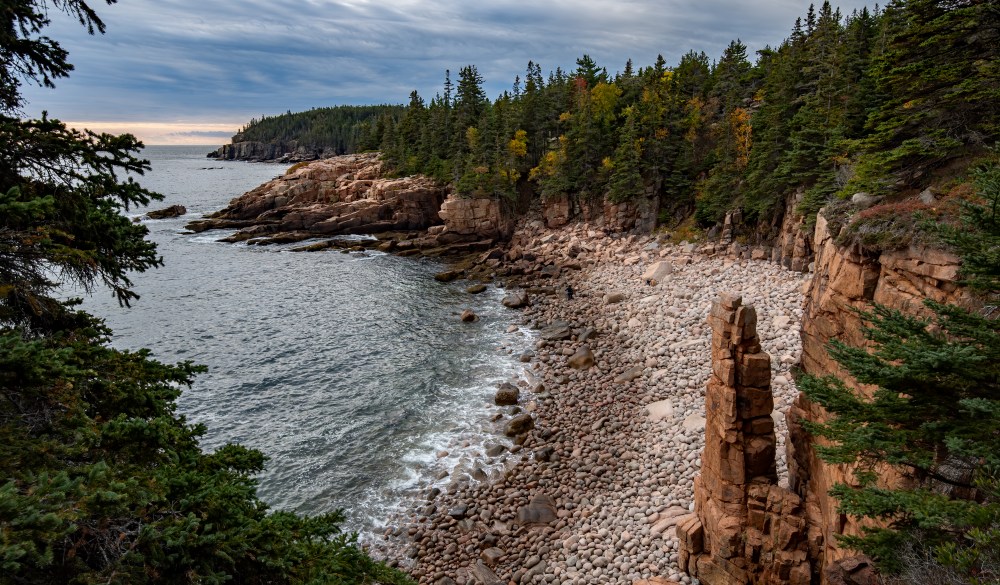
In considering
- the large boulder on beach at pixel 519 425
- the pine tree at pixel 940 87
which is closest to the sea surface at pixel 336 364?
the large boulder on beach at pixel 519 425

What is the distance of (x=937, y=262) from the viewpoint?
1021 centimetres

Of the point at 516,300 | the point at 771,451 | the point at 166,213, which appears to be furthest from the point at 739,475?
the point at 166,213

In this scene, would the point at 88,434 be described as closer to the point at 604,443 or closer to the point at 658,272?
the point at 604,443

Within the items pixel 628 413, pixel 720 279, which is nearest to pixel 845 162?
pixel 720 279

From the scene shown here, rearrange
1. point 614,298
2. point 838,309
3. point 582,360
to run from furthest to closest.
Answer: point 614,298, point 582,360, point 838,309

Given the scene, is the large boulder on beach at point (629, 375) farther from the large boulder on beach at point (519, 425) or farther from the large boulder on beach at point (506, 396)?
the large boulder on beach at point (519, 425)

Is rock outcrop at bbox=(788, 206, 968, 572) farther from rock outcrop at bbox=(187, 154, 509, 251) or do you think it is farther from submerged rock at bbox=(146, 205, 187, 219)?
submerged rock at bbox=(146, 205, 187, 219)

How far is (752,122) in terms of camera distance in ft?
131

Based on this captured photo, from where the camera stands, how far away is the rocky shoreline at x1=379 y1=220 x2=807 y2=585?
1492 centimetres

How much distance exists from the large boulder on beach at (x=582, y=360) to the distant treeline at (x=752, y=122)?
1404cm

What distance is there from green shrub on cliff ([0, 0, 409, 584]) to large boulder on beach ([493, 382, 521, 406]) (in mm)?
16912

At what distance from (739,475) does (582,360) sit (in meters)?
14.5

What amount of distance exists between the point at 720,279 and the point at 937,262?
71.7 ft

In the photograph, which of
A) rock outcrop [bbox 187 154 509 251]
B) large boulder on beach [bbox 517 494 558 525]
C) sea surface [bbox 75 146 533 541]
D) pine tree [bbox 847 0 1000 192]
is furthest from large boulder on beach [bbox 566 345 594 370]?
rock outcrop [bbox 187 154 509 251]
